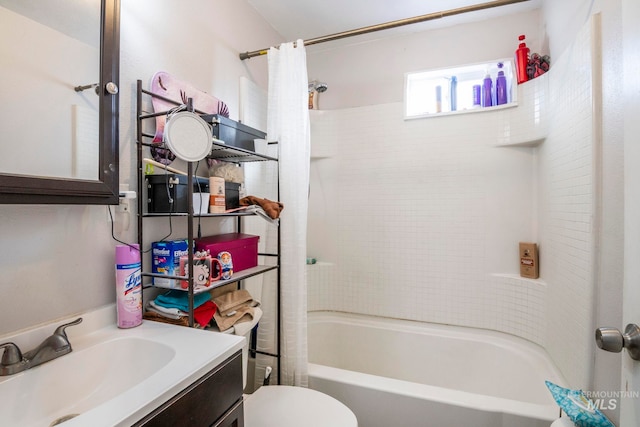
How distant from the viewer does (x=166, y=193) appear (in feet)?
3.68

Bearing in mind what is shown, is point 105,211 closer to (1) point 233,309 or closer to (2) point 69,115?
(2) point 69,115

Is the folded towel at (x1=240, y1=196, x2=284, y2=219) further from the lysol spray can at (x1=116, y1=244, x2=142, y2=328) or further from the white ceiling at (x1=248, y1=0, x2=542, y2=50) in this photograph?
the white ceiling at (x1=248, y1=0, x2=542, y2=50)

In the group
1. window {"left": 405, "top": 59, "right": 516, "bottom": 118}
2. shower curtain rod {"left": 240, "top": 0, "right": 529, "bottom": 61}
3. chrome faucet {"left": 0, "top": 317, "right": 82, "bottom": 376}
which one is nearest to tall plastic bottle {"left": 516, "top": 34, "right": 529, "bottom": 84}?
window {"left": 405, "top": 59, "right": 516, "bottom": 118}

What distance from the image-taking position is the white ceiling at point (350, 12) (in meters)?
1.87

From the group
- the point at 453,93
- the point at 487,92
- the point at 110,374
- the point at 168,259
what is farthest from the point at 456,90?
the point at 110,374

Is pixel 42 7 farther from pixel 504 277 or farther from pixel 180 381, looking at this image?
pixel 504 277

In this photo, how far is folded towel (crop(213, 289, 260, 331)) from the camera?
121 cm

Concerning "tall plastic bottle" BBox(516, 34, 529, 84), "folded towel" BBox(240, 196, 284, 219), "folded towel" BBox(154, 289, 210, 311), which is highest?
"tall plastic bottle" BBox(516, 34, 529, 84)

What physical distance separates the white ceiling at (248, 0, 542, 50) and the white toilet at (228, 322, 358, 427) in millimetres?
1917

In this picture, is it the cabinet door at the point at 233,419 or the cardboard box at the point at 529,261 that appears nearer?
the cabinet door at the point at 233,419

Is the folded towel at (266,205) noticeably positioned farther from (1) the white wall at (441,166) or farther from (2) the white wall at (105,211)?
(1) the white wall at (441,166)

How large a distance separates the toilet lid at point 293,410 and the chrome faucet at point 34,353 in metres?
0.73

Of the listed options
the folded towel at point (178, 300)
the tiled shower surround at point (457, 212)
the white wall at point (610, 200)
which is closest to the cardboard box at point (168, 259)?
the folded towel at point (178, 300)

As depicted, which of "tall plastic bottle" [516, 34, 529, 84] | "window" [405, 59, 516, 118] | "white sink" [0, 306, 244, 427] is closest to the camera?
"white sink" [0, 306, 244, 427]
